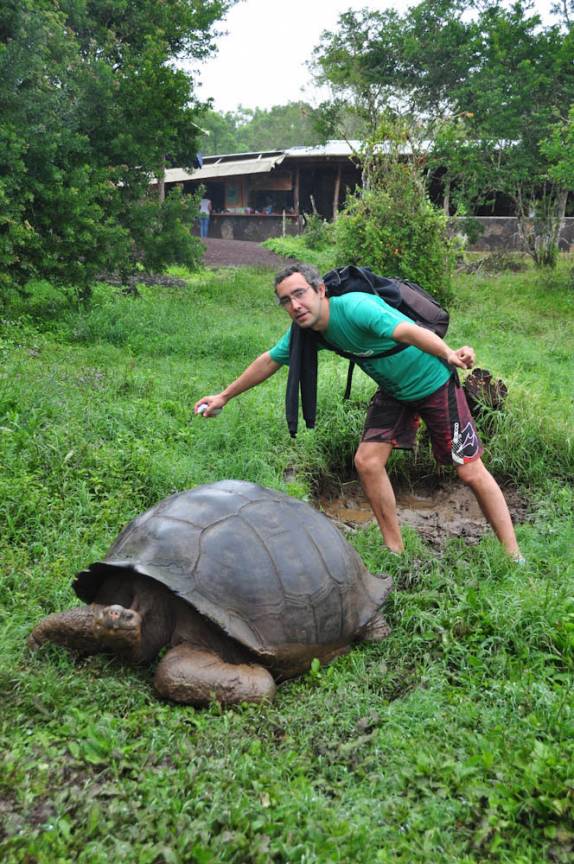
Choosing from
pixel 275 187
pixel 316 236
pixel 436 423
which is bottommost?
pixel 436 423

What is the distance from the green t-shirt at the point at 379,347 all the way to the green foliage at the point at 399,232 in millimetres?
7334

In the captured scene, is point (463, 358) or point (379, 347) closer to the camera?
point (463, 358)

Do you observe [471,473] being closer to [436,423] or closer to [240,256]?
[436,423]

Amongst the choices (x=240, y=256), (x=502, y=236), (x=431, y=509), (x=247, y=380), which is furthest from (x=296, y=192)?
(x=247, y=380)

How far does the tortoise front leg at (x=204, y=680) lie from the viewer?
282cm

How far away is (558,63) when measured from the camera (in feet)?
55.1

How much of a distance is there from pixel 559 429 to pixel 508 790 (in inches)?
161

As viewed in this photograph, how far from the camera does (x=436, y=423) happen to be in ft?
13.3

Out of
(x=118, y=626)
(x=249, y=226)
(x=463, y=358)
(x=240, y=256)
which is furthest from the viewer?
(x=249, y=226)

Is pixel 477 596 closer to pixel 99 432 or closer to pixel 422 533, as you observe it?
pixel 422 533

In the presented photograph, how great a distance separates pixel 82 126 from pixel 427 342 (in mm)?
8489

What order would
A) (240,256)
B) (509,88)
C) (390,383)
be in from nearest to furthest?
(390,383), (509,88), (240,256)

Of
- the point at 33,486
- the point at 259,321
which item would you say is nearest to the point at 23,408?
the point at 33,486

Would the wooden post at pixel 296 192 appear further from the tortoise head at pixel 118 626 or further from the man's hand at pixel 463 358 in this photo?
the tortoise head at pixel 118 626
